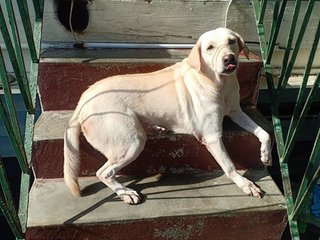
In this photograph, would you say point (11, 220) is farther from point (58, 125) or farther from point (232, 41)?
point (232, 41)

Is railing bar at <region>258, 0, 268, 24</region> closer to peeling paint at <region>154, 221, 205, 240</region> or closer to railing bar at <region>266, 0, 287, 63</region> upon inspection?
railing bar at <region>266, 0, 287, 63</region>

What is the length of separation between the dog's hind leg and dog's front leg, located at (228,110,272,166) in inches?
26.0

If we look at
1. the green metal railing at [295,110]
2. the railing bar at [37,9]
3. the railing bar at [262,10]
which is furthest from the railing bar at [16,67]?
the railing bar at [262,10]

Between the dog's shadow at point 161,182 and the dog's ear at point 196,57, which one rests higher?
the dog's ear at point 196,57

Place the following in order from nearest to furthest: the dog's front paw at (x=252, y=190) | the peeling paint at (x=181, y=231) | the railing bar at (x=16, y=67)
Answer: the railing bar at (x=16, y=67), the peeling paint at (x=181, y=231), the dog's front paw at (x=252, y=190)

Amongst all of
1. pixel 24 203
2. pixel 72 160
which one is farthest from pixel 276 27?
pixel 24 203

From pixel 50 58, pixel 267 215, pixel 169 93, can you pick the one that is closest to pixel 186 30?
pixel 169 93

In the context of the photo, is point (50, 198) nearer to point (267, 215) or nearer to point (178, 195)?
point (178, 195)

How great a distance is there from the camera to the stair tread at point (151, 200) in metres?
2.29

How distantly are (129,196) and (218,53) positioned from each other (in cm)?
94

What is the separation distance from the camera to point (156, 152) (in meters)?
2.60

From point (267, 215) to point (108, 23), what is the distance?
172cm

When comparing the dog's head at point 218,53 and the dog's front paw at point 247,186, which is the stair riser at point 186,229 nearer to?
the dog's front paw at point 247,186

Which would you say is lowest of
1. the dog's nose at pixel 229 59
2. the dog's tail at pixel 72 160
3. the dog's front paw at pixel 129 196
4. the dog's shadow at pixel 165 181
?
the dog's shadow at pixel 165 181
